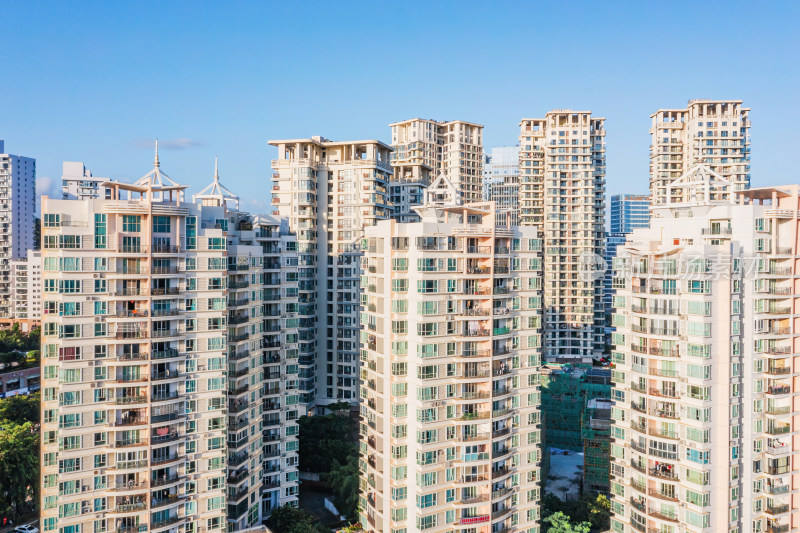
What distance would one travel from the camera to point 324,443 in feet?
216

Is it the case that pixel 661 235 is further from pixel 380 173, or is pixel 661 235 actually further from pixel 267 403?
pixel 380 173

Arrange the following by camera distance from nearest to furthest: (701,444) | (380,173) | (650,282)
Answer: (701,444) → (650,282) → (380,173)

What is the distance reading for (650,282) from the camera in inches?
1724

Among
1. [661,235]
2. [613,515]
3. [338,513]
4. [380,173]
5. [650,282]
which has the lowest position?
[338,513]

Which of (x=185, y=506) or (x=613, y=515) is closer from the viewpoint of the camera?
(x=185, y=506)

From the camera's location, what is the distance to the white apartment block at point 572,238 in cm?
10644

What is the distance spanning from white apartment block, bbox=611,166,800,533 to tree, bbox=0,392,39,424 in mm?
71635

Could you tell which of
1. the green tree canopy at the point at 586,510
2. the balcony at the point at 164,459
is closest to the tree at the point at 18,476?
the balcony at the point at 164,459

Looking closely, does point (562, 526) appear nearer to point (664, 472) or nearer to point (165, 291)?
point (664, 472)

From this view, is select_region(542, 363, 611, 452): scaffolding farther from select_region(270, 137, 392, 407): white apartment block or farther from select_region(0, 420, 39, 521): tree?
select_region(0, 420, 39, 521): tree

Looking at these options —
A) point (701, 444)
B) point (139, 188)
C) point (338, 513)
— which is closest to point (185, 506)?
point (338, 513)

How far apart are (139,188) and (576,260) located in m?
83.9

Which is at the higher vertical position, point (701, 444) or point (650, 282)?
point (650, 282)

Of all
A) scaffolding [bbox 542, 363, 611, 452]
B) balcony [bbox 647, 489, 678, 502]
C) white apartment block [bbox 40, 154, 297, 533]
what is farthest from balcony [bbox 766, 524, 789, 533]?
white apartment block [bbox 40, 154, 297, 533]
